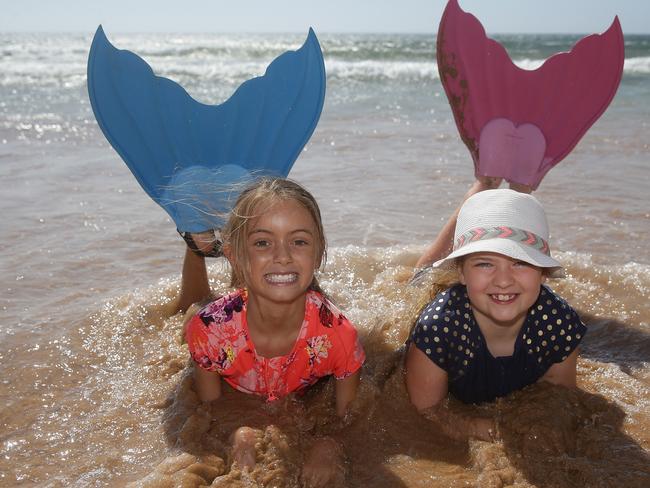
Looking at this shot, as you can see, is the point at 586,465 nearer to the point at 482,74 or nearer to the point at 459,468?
the point at 459,468

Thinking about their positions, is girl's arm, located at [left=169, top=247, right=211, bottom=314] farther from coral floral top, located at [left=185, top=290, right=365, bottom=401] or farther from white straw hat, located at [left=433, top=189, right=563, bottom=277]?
white straw hat, located at [left=433, top=189, right=563, bottom=277]

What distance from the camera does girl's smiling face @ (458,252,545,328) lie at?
2.32 meters

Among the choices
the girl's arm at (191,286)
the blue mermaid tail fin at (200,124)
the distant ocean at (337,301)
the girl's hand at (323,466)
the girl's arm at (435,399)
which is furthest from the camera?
the girl's arm at (191,286)

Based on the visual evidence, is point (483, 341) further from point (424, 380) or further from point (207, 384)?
point (207, 384)

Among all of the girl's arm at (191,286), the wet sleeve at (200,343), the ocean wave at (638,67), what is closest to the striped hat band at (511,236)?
the wet sleeve at (200,343)

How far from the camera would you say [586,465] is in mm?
2184

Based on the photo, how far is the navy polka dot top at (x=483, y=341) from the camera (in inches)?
97.4

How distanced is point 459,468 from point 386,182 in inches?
153

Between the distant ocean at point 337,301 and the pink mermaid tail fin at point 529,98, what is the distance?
0.76 meters

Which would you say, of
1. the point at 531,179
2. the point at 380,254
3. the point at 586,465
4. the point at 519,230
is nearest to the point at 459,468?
the point at 586,465

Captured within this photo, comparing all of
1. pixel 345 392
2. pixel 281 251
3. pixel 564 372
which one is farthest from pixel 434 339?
pixel 281 251

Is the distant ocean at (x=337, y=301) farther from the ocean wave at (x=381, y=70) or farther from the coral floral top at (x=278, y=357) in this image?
the ocean wave at (x=381, y=70)

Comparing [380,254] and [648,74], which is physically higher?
[648,74]

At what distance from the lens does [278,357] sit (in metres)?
2.54
